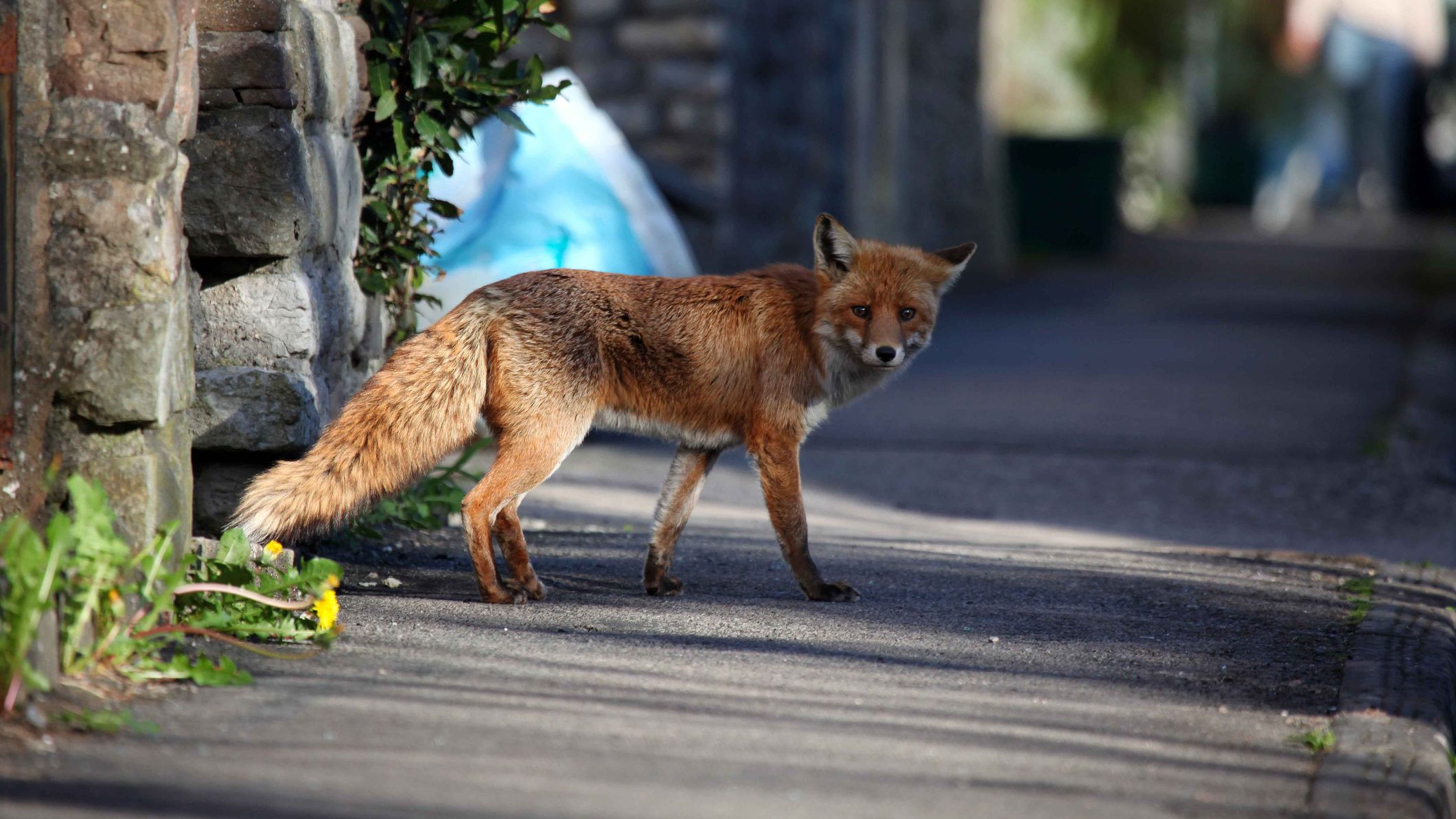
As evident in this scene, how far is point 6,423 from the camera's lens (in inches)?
137

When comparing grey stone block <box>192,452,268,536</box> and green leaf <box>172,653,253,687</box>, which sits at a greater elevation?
grey stone block <box>192,452,268,536</box>

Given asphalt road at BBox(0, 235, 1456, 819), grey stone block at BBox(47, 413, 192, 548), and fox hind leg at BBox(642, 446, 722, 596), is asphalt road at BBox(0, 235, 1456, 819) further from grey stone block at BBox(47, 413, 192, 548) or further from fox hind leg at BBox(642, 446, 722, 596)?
grey stone block at BBox(47, 413, 192, 548)

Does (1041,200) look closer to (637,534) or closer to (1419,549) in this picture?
(1419,549)

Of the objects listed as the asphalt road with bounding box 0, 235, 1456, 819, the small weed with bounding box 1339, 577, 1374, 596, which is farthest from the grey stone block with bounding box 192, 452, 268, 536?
the small weed with bounding box 1339, 577, 1374, 596

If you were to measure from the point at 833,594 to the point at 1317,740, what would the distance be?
5.00ft

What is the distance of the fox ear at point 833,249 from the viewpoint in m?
4.44

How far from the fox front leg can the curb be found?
4.83 ft

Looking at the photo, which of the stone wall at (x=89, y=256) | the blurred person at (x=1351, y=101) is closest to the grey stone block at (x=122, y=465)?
the stone wall at (x=89, y=256)

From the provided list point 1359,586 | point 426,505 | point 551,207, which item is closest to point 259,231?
point 426,505

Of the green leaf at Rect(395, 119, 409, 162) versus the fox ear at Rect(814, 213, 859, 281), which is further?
the green leaf at Rect(395, 119, 409, 162)

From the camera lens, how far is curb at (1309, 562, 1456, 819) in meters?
2.98

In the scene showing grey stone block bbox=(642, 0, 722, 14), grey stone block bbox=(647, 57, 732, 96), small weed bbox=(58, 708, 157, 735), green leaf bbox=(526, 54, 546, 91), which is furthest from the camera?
grey stone block bbox=(647, 57, 732, 96)

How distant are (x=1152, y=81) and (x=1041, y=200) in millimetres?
4407

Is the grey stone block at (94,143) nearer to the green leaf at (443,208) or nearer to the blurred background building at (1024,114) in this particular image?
the green leaf at (443,208)
